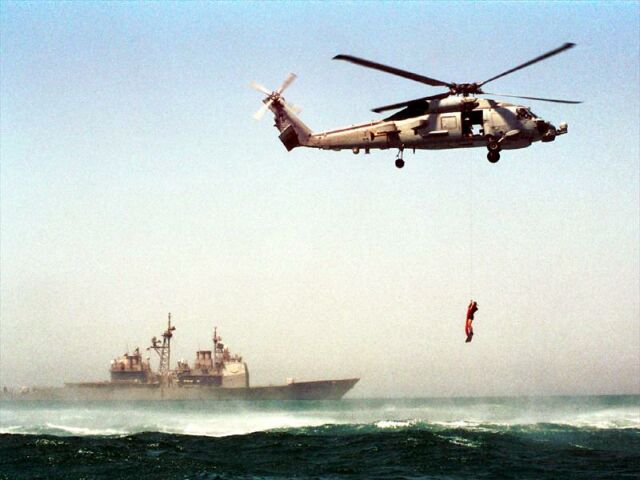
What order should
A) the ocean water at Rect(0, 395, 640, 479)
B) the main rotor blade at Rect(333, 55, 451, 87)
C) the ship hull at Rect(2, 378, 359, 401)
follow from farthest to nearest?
the ship hull at Rect(2, 378, 359, 401), the ocean water at Rect(0, 395, 640, 479), the main rotor blade at Rect(333, 55, 451, 87)

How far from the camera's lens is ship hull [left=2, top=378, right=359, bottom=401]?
362 ft

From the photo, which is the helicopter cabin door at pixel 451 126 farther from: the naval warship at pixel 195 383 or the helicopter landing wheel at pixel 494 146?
the naval warship at pixel 195 383

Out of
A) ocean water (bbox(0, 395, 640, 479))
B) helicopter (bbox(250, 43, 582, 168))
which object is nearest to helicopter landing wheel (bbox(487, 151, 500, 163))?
helicopter (bbox(250, 43, 582, 168))

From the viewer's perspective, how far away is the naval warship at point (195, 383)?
362 ft

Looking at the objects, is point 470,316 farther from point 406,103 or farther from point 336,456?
point 336,456

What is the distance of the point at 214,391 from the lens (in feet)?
359

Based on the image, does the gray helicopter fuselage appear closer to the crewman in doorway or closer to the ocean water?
the crewman in doorway

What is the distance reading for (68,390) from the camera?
395ft

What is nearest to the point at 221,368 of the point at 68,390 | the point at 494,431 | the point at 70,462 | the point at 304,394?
the point at 304,394

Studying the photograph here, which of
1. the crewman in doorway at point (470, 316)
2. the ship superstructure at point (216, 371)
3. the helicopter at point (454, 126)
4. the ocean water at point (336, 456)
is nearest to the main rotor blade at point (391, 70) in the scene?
the helicopter at point (454, 126)

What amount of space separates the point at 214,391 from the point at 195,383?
13.1 ft

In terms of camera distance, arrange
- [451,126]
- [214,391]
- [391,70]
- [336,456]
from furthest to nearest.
Result: [214,391] < [336,456] < [451,126] < [391,70]

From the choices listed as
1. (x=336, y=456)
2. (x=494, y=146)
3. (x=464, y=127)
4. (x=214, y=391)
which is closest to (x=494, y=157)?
(x=494, y=146)

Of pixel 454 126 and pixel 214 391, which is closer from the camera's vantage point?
pixel 454 126
